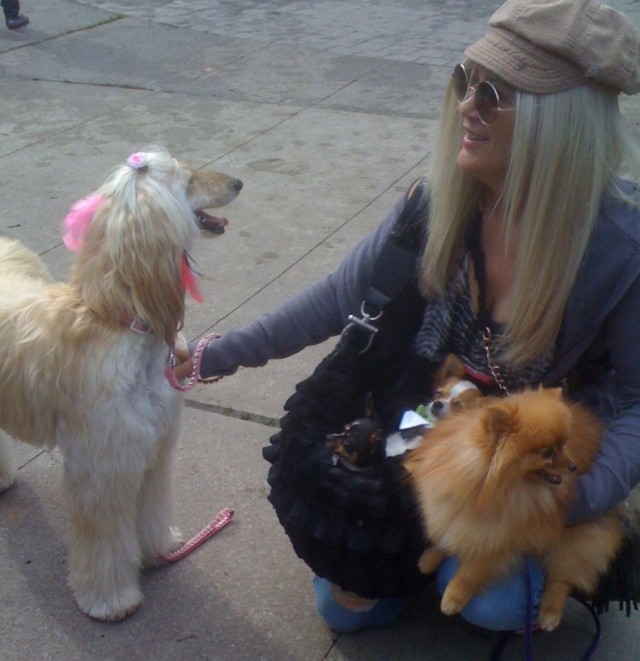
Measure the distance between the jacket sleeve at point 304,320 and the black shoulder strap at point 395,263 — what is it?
0.15 ft

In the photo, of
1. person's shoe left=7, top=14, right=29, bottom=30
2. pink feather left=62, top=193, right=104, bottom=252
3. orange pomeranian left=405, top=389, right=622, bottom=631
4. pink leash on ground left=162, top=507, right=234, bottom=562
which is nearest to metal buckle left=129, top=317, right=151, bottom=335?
pink feather left=62, top=193, right=104, bottom=252

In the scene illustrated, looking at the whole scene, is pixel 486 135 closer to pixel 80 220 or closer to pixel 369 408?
pixel 369 408

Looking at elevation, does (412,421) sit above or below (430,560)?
above

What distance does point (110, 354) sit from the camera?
2607 millimetres

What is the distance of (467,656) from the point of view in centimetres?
280

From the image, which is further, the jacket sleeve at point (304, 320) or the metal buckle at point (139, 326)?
the jacket sleeve at point (304, 320)

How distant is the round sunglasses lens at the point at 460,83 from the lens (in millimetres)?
2520

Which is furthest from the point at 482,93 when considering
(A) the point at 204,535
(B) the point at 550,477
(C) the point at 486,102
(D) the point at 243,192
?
(D) the point at 243,192

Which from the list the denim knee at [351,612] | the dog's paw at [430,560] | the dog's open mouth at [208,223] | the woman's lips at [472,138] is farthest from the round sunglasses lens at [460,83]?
the denim knee at [351,612]

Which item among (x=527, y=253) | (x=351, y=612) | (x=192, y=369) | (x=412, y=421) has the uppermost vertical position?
(x=527, y=253)

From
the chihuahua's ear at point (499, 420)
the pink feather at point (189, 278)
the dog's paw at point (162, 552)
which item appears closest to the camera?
the chihuahua's ear at point (499, 420)

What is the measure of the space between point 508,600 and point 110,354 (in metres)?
1.28

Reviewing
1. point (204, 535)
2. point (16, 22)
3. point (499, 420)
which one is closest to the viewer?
point (499, 420)

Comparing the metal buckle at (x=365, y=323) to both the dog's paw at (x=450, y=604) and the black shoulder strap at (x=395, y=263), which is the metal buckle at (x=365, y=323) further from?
the dog's paw at (x=450, y=604)
